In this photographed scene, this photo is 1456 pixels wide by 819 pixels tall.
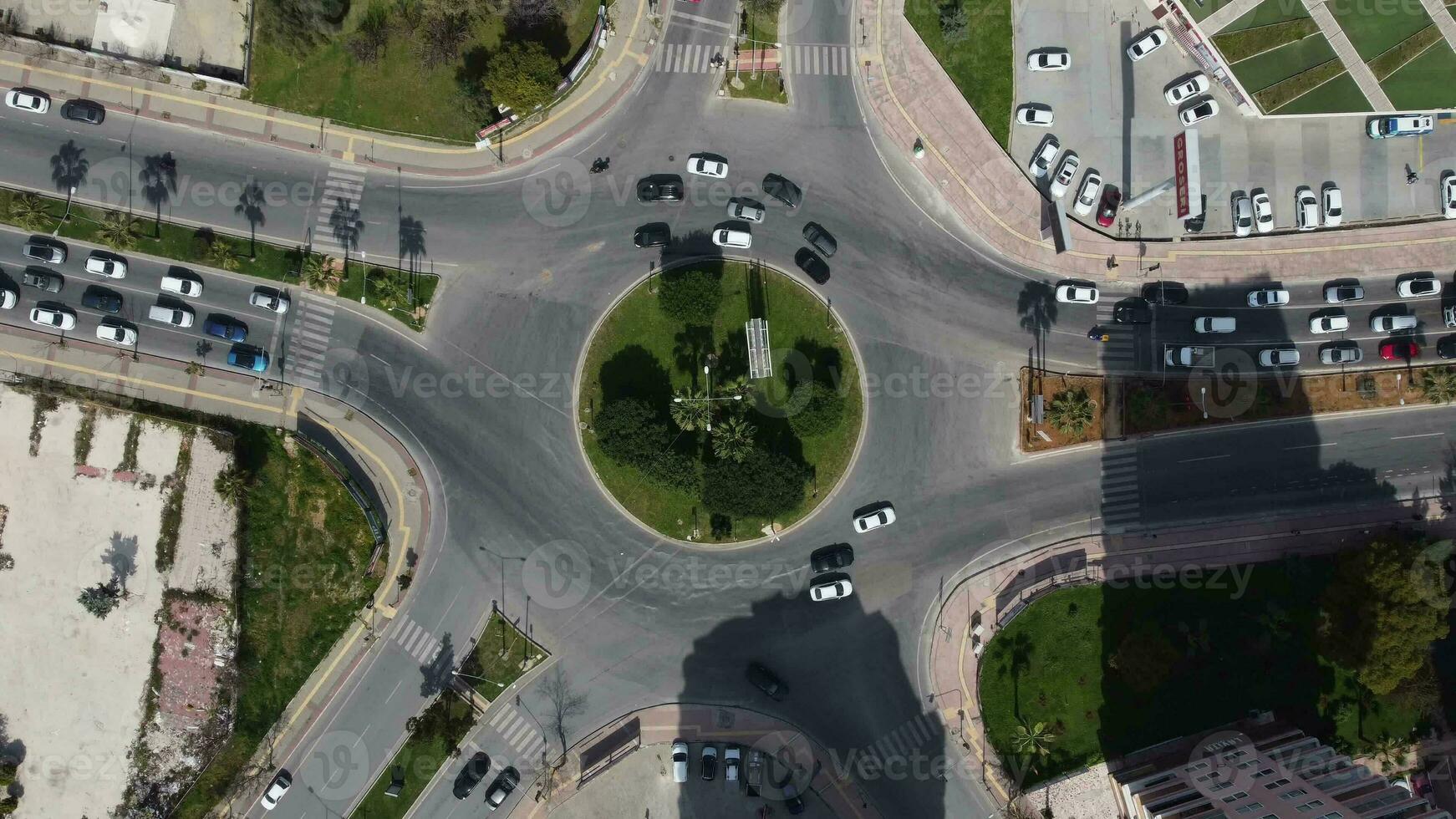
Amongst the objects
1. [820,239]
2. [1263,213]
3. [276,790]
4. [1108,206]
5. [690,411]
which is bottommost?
[276,790]

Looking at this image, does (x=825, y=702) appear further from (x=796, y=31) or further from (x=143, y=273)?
(x=143, y=273)

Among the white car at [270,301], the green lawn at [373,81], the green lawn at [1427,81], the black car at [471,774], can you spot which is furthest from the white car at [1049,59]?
the black car at [471,774]

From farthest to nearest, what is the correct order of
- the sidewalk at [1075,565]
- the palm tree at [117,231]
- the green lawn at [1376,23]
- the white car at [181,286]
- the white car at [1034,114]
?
the sidewalk at [1075,565], the white car at [1034,114], the white car at [181,286], the green lawn at [1376,23], the palm tree at [117,231]

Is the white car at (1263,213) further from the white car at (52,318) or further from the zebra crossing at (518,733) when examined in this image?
the white car at (52,318)

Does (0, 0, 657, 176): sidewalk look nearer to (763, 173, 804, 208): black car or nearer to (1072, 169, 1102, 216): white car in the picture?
(763, 173, 804, 208): black car

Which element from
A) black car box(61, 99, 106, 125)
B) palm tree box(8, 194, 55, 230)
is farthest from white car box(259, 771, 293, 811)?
black car box(61, 99, 106, 125)

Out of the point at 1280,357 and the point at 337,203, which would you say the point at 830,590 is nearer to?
the point at 1280,357

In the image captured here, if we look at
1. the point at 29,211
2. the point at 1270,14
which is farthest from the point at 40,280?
the point at 1270,14

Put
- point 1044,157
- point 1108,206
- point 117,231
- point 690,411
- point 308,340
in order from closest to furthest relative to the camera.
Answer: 1. point 690,411
2. point 117,231
3. point 308,340
4. point 1044,157
5. point 1108,206
